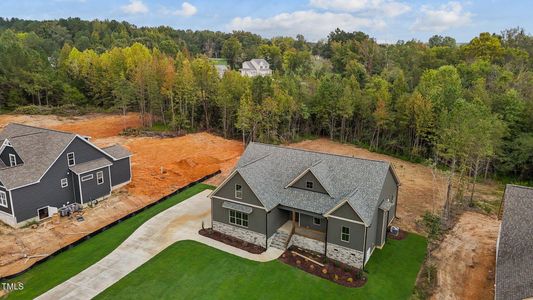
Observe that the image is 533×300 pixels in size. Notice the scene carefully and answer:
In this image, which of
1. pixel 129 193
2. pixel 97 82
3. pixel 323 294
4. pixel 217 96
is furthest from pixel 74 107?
pixel 323 294

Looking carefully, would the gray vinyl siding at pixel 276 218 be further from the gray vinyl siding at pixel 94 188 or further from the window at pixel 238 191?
the gray vinyl siding at pixel 94 188

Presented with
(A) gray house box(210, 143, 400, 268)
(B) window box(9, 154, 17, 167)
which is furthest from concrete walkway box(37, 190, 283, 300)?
(B) window box(9, 154, 17, 167)

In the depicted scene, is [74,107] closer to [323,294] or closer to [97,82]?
[97,82]

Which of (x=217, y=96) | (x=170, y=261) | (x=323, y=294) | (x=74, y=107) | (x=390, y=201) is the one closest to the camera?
(x=323, y=294)

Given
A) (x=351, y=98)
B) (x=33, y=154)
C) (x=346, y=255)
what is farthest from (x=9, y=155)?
(x=351, y=98)

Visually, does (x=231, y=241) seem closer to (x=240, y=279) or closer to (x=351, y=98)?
(x=240, y=279)

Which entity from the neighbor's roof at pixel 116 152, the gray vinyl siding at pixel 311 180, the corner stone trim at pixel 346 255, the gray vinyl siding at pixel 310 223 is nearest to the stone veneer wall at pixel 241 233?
the gray vinyl siding at pixel 310 223
